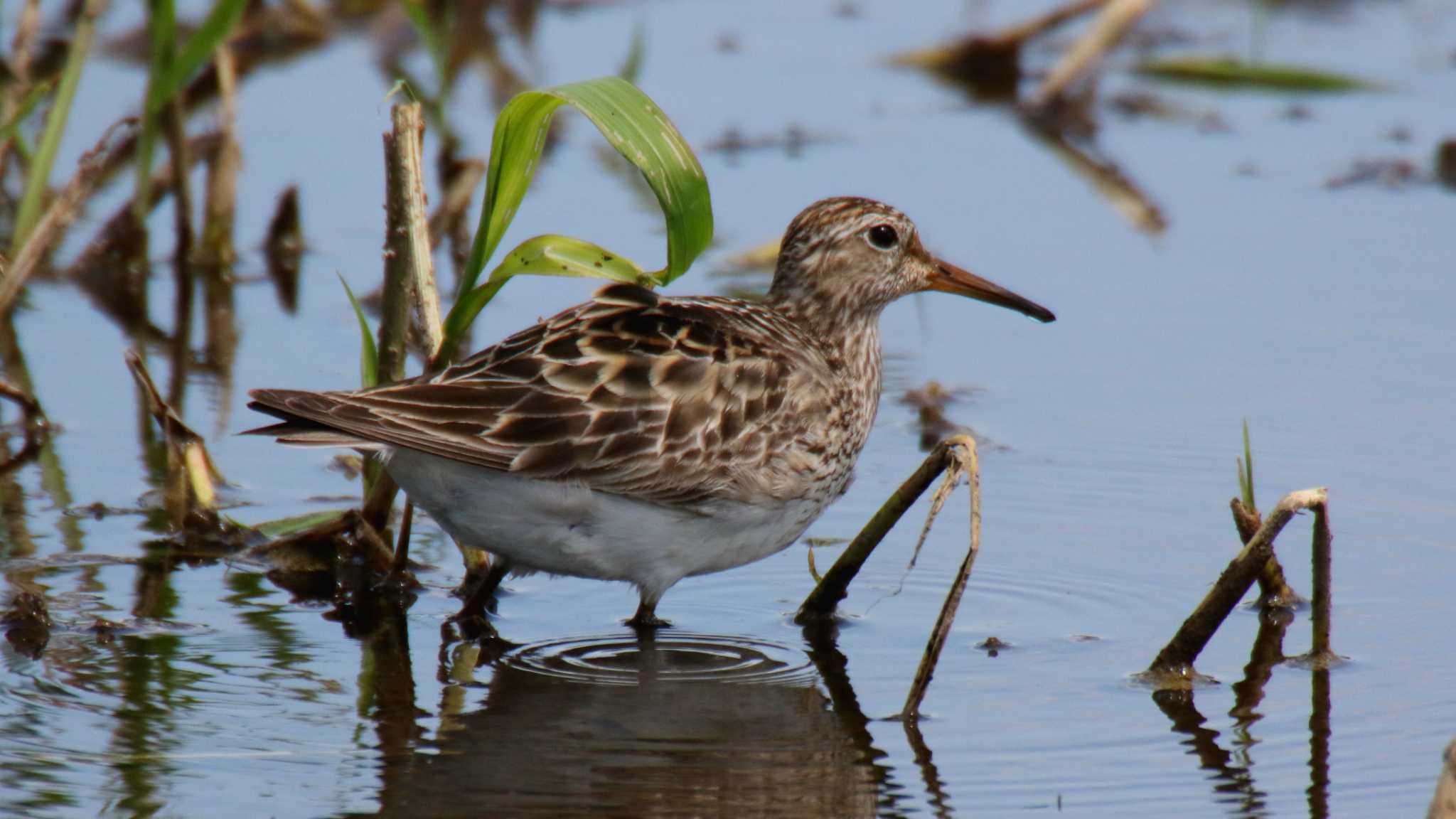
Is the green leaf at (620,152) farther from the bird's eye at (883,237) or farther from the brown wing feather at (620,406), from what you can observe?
the bird's eye at (883,237)

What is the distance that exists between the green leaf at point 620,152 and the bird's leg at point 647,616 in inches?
43.1

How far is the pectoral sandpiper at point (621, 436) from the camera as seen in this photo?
274 inches

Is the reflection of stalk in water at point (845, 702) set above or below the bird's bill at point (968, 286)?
below

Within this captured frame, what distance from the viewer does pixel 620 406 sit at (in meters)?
7.26

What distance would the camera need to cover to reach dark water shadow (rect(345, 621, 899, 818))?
6043mm

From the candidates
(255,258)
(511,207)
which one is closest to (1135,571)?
(511,207)

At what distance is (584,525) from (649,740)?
0.96 metres

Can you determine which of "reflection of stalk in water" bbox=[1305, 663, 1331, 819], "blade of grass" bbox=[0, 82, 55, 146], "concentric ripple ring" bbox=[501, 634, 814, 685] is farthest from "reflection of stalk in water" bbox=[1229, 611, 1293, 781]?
"blade of grass" bbox=[0, 82, 55, 146]

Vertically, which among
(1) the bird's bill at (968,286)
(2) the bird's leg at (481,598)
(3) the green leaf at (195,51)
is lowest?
(2) the bird's leg at (481,598)

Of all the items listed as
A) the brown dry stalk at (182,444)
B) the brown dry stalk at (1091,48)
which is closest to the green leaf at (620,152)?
the brown dry stalk at (182,444)

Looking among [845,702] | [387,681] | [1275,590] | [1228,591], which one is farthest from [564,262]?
[1275,590]

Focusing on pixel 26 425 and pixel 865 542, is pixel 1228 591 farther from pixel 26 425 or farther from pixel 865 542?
pixel 26 425

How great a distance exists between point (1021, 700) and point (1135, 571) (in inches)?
54.4

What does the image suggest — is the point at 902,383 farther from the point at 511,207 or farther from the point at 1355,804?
the point at 1355,804
